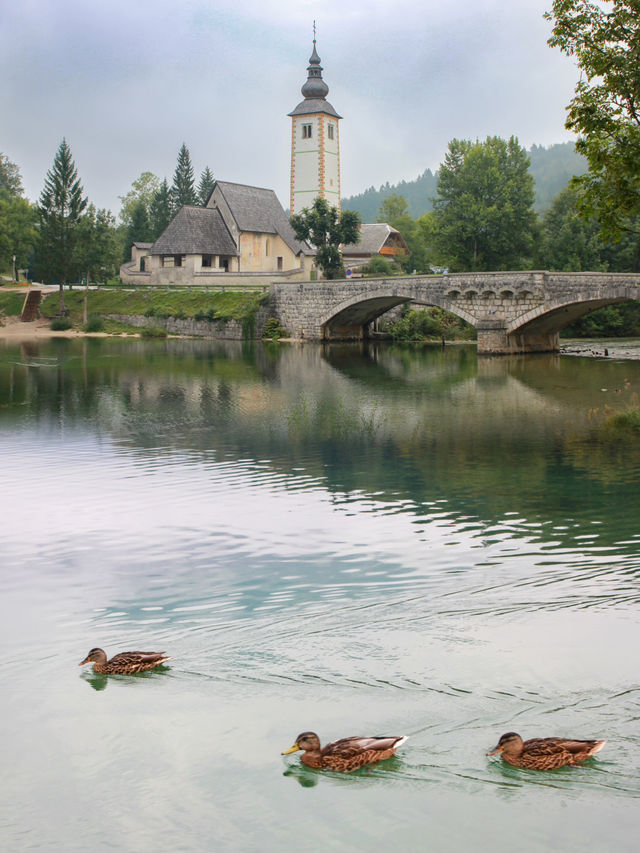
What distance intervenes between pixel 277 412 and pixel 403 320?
42.1 m

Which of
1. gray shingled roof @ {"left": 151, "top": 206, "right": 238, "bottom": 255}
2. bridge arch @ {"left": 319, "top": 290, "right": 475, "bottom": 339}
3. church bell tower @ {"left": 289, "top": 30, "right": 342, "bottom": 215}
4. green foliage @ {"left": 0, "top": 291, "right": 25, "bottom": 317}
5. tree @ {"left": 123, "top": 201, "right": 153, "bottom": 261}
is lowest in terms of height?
bridge arch @ {"left": 319, "top": 290, "right": 475, "bottom": 339}

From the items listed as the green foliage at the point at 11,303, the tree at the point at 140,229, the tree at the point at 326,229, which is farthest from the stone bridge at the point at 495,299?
the tree at the point at 140,229

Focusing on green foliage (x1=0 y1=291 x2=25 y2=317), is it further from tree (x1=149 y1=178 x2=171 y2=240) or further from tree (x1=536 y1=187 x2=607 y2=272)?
tree (x1=536 y1=187 x2=607 y2=272)

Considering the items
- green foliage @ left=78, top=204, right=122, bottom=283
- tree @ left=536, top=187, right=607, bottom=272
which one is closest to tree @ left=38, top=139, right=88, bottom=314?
green foliage @ left=78, top=204, right=122, bottom=283

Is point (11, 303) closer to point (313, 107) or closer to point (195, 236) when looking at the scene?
point (195, 236)

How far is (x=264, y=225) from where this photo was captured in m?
85.9

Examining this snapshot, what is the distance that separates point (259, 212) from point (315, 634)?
79456 millimetres

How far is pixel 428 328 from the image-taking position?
69062mm

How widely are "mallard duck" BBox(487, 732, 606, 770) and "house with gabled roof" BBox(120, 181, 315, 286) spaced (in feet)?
235

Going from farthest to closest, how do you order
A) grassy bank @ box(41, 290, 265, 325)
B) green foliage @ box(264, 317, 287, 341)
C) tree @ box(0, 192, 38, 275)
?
tree @ box(0, 192, 38, 275) → grassy bank @ box(41, 290, 265, 325) → green foliage @ box(264, 317, 287, 341)

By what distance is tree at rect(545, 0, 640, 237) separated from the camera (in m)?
19.8

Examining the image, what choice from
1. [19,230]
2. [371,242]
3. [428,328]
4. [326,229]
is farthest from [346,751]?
[19,230]

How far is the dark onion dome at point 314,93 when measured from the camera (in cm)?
8644

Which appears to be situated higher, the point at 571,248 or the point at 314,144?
the point at 314,144
